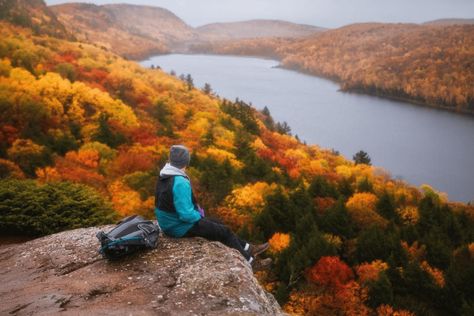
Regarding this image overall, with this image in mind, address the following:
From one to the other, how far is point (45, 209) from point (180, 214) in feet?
25.9

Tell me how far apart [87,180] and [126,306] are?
121ft

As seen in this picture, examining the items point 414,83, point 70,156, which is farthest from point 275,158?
point 414,83

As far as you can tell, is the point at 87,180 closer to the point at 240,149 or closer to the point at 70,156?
the point at 70,156

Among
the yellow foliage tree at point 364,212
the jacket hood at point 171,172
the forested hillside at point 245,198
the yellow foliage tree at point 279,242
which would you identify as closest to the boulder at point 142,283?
the jacket hood at point 171,172

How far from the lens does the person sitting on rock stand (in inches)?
316

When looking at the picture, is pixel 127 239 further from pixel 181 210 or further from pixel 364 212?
pixel 364 212

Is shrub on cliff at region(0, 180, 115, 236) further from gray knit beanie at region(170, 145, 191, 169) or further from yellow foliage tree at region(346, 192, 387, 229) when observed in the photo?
yellow foliage tree at region(346, 192, 387, 229)

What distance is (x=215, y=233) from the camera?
8758mm

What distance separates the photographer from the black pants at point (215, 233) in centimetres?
870

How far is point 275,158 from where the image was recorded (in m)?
75.2

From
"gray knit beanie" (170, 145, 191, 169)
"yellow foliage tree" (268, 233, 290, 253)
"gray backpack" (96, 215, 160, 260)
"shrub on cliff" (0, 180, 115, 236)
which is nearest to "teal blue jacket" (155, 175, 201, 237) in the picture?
"gray knit beanie" (170, 145, 191, 169)

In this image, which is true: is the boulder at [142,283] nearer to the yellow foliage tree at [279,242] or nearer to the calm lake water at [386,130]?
the yellow foliage tree at [279,242]

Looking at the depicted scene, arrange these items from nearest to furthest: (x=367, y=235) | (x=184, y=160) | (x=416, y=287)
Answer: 1. (x=184, y=160)
2. (x=416, y=287)
3. (x=367, y=235)

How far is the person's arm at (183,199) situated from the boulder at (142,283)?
873mm
